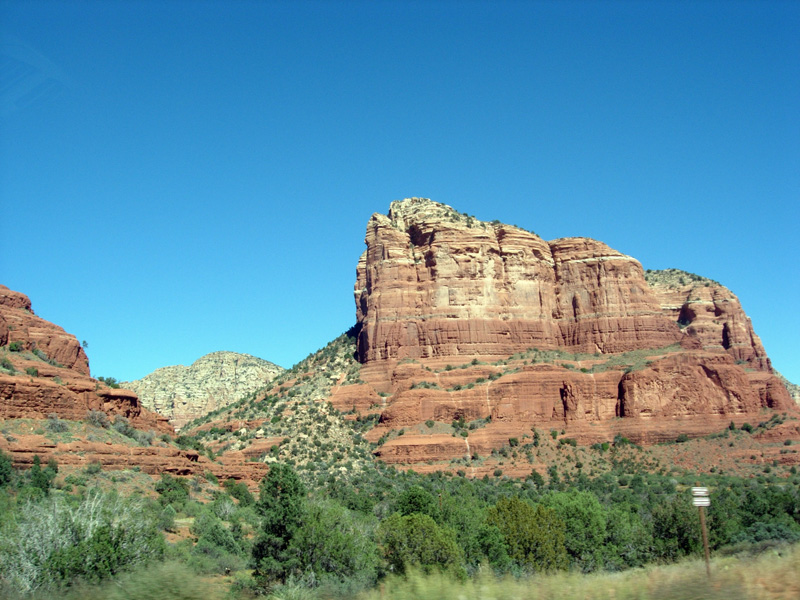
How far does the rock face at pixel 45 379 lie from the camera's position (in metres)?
43.6

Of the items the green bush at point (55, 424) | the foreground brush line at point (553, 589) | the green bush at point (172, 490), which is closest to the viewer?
the foreground brush line at point (553, 589)

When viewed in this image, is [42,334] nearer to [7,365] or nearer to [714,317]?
[7,365]

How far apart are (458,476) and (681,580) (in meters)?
66.8

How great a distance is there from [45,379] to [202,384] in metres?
106

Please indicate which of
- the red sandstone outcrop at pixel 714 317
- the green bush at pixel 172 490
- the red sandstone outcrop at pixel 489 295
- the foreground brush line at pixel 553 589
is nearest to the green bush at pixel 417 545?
the green bush at pixel 172 490

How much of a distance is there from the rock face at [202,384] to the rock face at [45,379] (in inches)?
2985

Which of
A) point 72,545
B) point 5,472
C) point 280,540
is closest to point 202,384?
point 5,472

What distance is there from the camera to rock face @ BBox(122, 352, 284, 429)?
142 meters

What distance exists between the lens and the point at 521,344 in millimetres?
101625

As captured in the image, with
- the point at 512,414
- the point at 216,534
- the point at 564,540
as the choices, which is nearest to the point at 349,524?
the point at 216,534

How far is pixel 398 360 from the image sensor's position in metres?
96.4

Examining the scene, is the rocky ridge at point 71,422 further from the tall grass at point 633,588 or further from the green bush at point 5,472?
the tall grass at point 633,588

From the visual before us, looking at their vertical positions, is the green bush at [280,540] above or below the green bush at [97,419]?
below

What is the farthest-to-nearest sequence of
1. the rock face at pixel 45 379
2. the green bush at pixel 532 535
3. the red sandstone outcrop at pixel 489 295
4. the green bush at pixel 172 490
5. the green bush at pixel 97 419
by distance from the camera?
the red sandstone outcrop at pixel 489 295 → the green bush at pixel 97 419 → the rock face at pixel 45 379 → the green bush at pixel 172 490 → the green bush at pixel 532 535
